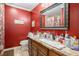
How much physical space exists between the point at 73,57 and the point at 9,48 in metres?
1.16

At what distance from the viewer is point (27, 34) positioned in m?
1.89

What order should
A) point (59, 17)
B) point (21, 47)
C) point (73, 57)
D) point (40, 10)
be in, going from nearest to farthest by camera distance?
point (73, 57) → point (59, 17) → point (21, 47) → point (40, 10)

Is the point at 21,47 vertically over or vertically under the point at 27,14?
under

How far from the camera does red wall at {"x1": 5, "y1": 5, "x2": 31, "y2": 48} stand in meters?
1.82

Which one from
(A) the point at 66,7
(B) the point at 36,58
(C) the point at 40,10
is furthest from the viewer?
(C) the point at 40,10

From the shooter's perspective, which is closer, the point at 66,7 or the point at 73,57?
the point at 73,57

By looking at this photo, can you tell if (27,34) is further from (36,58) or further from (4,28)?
(36,58)

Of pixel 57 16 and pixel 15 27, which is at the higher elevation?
pixel 57 16

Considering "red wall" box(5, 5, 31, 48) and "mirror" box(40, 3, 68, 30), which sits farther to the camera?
"red wall" box(5, 5, 31, 48)

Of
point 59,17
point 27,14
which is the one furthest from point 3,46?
point 59,17

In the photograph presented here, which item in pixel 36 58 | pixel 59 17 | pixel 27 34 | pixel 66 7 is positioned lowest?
pixel 36 58

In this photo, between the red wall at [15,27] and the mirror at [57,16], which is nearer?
the mirror at [57,16]

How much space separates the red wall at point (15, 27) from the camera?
Result: 5.96 ft

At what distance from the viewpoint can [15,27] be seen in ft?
6.13
